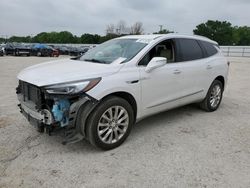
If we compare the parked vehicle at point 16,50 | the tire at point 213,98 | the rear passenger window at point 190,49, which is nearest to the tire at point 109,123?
the rear passenger window at point 190,49

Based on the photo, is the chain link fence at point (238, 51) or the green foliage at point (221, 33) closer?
the chain link fence at point (238, 51)

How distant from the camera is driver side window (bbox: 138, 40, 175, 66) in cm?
412

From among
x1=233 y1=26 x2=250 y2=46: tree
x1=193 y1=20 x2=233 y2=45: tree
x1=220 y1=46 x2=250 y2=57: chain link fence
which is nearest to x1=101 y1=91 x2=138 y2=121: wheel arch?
x1=220 y1=46 x2=250 y2=57: chain link fence

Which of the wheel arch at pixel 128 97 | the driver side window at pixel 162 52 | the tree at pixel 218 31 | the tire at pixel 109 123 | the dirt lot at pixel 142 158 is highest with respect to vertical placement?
the tree at pixel 218 31

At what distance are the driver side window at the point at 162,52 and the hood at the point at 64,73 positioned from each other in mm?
551

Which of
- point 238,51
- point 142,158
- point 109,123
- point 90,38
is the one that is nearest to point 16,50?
point 238,51

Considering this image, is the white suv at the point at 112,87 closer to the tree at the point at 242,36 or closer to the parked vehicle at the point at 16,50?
the parked vehicle at the point at 16,50

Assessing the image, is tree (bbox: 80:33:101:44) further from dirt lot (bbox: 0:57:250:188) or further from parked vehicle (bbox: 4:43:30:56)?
dirt lot (bbox: 0:57:250:188)

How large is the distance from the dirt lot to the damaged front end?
16.0 inches

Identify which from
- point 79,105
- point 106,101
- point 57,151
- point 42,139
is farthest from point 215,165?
point 42,139

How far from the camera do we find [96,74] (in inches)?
137

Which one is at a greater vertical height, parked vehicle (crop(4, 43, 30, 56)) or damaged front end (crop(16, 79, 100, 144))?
parked vehicle (crop(4, 43, 30, 56))

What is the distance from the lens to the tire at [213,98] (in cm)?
559

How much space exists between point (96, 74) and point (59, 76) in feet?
1.61
